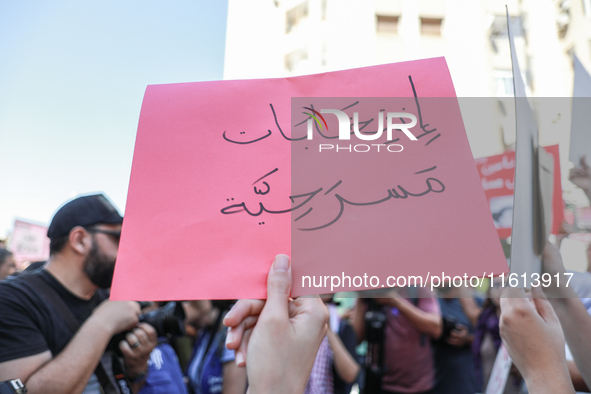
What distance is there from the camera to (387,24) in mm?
11422

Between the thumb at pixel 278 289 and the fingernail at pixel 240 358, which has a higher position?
the thumb at pixel 278 289

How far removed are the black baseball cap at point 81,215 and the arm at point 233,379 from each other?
2.82 ft

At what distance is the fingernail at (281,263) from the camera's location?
0.55 metres

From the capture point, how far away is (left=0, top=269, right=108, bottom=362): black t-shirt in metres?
1.00

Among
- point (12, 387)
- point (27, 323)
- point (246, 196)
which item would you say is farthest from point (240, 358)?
point (27, 323)

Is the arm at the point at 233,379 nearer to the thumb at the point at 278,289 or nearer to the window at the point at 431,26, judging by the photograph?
the thumb at the point at 278,289

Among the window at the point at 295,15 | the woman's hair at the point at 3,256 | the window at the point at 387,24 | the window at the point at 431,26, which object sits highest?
the window at the point at 295,15

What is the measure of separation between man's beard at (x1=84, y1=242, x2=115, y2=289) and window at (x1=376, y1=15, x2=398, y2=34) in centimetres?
1241

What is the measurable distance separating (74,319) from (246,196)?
1.03m

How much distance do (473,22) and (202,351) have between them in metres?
11.8

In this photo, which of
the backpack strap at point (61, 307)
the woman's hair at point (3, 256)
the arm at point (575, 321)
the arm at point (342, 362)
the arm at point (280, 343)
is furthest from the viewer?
the woman's hair at point (3, 256)

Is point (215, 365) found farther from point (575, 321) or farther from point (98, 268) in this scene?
point (575, 321)

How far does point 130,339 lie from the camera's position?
1.24m

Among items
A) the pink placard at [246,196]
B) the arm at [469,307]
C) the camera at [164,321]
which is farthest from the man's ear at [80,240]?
the arm at [469,307]
